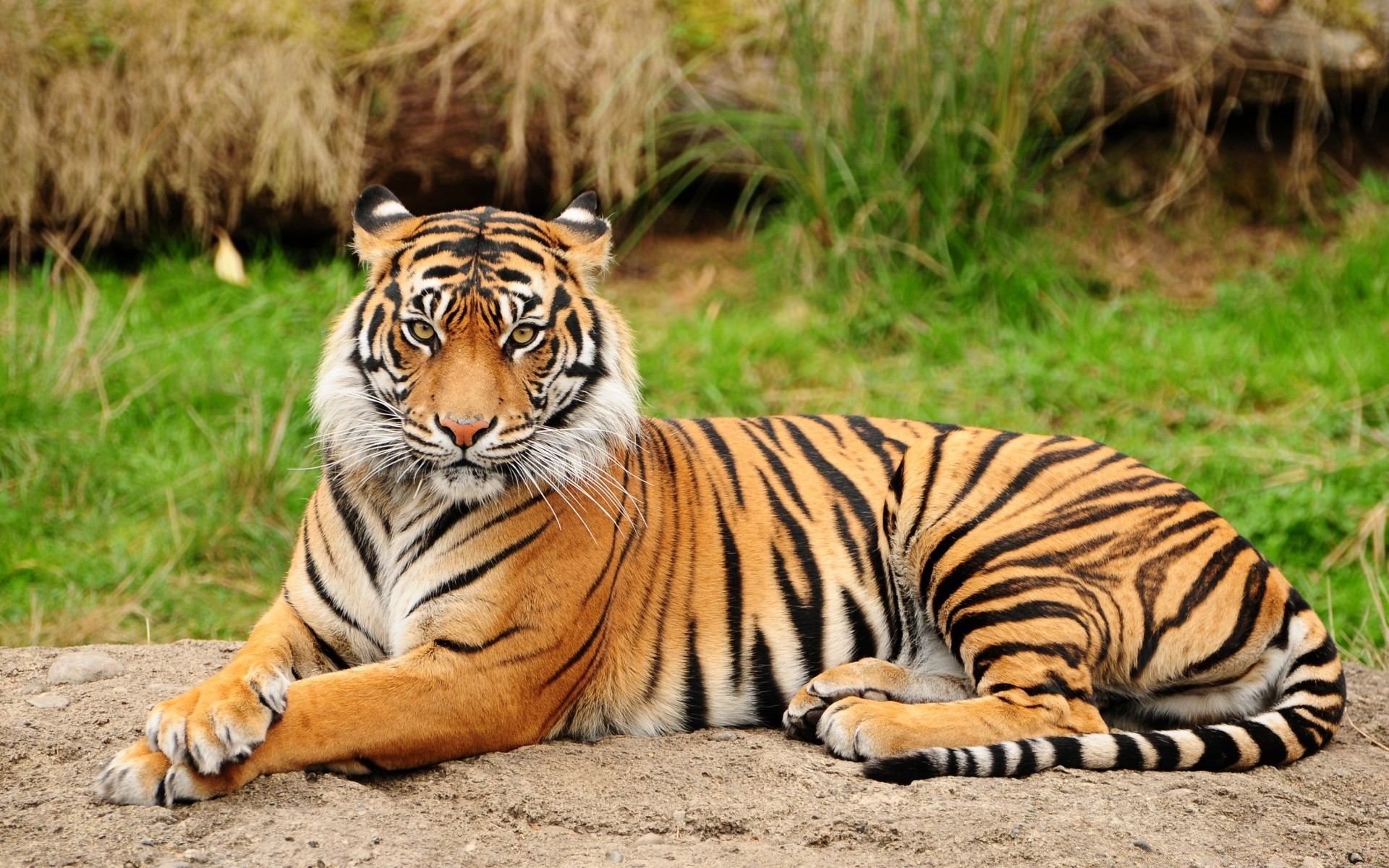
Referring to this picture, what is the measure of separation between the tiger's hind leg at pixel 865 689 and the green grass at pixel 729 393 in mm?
1772

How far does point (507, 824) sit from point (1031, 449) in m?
1.80

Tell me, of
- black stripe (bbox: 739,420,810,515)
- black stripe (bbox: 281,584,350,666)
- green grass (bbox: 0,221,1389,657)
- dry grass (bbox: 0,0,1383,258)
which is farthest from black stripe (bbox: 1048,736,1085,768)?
dry grass (bbox: 0,0,1383,258)

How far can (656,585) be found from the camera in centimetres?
340

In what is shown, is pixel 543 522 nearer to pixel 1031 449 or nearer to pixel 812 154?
pixel 1031 449

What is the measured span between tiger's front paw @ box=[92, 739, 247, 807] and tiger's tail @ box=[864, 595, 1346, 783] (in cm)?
141

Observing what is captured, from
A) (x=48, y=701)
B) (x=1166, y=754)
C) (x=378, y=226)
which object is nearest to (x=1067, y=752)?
(x=1166, y=754)

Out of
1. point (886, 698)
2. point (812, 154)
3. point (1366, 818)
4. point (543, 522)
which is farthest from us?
point (812, 154)

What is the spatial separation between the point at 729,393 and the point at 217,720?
3.51 metres

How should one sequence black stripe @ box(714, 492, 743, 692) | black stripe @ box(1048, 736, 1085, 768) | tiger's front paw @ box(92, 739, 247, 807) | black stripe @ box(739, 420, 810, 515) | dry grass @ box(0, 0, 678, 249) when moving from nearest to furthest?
tiger's front paw @ box(92, 739, 247, 807)
black stripe @ box(1048, 736, 1085, 768)
black stripe @ box(714, 492, 743, 692)
black stripe @ box(739, 420, 810, 515)
dry grass @ box(0, 0, 678, 249)

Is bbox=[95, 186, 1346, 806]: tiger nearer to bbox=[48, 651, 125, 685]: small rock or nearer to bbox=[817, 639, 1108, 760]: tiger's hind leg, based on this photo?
bbox=[817, 639, 1108, 760]: tiger's hind leg

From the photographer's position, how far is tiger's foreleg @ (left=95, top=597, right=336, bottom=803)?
265cm

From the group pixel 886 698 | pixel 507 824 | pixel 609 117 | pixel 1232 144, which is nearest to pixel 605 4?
pixel 609 117

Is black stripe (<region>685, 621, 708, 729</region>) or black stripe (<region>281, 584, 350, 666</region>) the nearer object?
black stripe (<region>281, 584, 350, 666</region>)

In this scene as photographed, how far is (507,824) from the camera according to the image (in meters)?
2.71
